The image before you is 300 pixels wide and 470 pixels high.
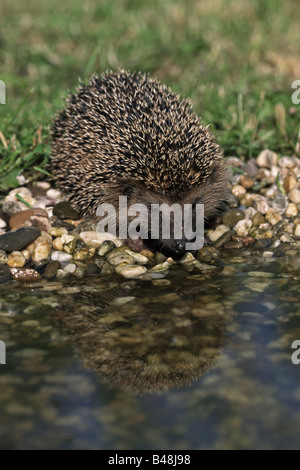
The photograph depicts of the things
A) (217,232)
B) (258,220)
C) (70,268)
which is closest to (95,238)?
(70,268)

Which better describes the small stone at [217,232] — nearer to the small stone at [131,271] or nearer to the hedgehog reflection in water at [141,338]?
the small stone at [131,271]

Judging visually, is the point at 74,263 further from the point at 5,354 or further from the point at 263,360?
the point at 263,360

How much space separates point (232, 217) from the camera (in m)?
5.87

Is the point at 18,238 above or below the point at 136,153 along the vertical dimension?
below

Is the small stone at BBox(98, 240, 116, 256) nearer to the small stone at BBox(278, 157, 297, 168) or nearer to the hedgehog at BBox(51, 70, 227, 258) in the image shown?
the hedgehog at BBox(51, 70, 227, 258)

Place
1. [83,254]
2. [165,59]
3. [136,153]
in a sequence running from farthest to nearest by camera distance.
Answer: [165,59], [136,153], [83,254]

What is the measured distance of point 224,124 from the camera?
7.16 metres

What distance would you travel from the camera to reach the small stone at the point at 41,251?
520cm

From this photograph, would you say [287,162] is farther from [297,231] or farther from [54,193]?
[54,193]

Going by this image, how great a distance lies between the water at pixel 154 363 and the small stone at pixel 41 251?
0.50 meters

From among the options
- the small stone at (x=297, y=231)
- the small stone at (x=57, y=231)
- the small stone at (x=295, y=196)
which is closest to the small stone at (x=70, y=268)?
the small stone at (x=57, y=231)

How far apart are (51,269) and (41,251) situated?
31 cm

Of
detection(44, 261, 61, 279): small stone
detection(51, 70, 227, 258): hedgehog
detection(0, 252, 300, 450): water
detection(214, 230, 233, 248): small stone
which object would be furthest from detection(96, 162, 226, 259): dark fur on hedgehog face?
detection(44, 261, 61, 279): small stone
